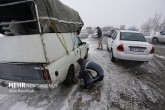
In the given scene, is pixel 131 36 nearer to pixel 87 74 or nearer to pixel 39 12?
pixel 87 74

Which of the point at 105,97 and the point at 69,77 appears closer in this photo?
the point at 105,97

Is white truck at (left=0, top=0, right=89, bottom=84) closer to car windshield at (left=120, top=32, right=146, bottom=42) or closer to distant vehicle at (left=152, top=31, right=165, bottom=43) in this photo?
car windshield at (left=120, top=32, right=146, bottom=42)

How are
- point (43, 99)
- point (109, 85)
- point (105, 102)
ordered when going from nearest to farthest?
point (105, 102) < point (43, 99) < point (109, 85)

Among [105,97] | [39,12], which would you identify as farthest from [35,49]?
[105,97]

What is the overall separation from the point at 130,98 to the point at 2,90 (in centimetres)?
410

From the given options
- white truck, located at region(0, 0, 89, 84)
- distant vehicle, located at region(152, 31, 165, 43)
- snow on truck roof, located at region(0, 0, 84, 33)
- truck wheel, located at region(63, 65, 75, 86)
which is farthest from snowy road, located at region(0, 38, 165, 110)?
distant vehicle, located at region(152, 31, 165, 43)

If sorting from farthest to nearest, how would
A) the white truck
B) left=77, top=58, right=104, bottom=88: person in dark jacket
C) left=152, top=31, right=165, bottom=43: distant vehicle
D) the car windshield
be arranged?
left=152, top=31, right=165, bottom=43: distant vehicle → the car windshield → left=77, top=58, right=104, bottom=88: person in dark jacket → the white truck

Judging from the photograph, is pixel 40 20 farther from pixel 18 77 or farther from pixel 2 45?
pixel 18 77

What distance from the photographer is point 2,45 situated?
122 inches

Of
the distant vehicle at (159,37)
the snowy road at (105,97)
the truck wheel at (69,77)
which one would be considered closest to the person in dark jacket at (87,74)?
the snowy road at (105,97)

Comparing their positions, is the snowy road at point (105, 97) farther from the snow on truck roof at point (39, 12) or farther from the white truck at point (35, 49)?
the snow on truck roof at point (39, 12)

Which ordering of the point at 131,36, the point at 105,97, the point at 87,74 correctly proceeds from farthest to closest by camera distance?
the point at 131,36, the point at 87,74, the point at 105,97

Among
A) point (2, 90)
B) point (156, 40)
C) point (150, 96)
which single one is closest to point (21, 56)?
point (2, 90)

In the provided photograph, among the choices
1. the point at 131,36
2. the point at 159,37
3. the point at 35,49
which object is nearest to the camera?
the point at 35,49
